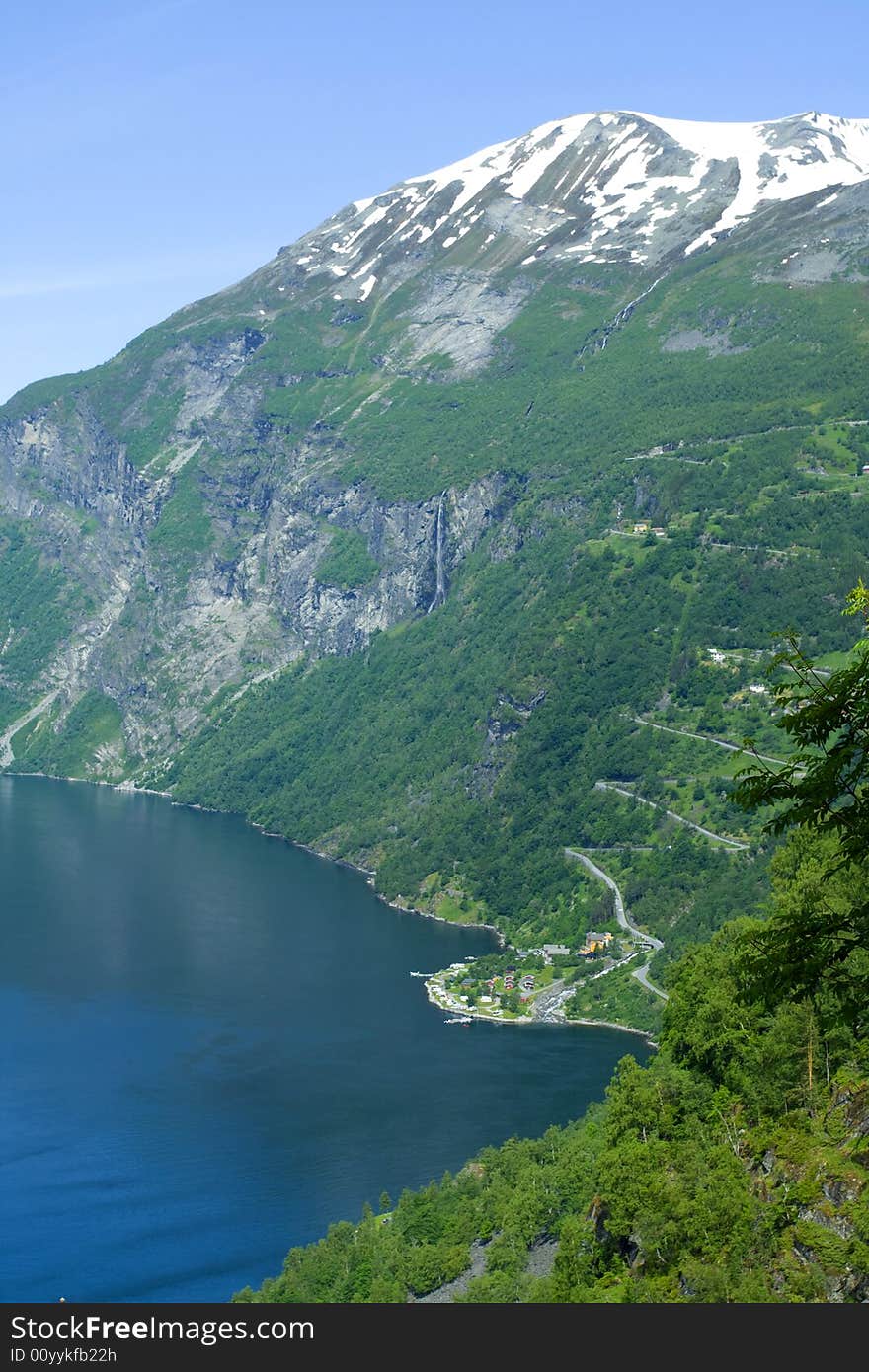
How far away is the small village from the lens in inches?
4299

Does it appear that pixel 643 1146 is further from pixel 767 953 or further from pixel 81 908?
pixel 81 908

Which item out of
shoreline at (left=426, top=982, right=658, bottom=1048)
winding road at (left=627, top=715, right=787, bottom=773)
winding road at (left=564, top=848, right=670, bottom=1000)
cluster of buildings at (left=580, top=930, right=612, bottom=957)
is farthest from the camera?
winding road at (left=627, top=715, right=787, bottom=773)

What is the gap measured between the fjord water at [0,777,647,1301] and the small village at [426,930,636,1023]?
2216 mm

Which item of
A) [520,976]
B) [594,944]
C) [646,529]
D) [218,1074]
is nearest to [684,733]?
[594,944]

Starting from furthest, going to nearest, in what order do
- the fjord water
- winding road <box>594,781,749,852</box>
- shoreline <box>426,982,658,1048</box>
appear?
winding road <box>594,781,749,852</box> → shoreline <box>426,982,658,1048</box> → the fjord water

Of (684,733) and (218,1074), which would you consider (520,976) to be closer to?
(218,1074)

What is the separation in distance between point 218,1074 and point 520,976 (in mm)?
31087

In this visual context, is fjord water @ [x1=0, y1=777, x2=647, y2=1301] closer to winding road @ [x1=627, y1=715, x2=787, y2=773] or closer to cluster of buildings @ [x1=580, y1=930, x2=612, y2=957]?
cluster of buildings @ [x1=580, y1=930, x2=612, y2=957]

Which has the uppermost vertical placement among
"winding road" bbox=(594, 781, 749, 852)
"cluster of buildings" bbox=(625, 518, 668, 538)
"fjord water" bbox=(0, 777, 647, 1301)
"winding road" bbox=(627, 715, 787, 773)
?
"cluster of buildings" bbox=(625, 518, 668, 538)

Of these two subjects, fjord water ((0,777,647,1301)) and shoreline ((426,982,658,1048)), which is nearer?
Result: fjord water ((0,777,647,1301))

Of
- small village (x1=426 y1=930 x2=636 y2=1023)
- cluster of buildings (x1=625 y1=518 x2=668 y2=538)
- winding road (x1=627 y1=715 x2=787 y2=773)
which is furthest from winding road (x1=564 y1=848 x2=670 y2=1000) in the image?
cluster of buildings (x1=625 y1=518 x2=668 y2=538)

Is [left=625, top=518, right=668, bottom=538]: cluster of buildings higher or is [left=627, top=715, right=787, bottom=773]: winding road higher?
[left=625, top=518, right=668, bottom=538]: cluster of buildings

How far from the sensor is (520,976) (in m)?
117
